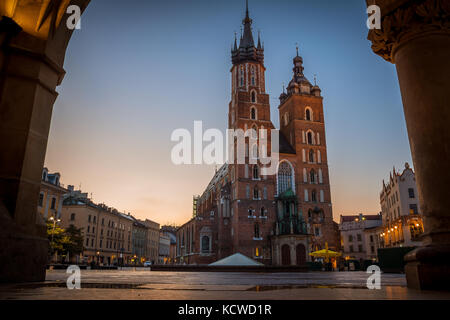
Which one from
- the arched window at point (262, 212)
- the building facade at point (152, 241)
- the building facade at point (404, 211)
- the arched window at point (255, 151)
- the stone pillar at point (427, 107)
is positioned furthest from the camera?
the building facade at point (152, 241)

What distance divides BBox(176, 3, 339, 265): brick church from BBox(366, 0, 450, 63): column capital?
41.8m

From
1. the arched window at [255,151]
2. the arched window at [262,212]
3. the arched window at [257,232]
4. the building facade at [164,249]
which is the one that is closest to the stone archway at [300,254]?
the arched window at [257,232]

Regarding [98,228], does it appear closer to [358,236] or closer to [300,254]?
[300,254]

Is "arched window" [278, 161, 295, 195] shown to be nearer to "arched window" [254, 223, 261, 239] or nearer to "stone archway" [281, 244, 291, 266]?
"arched window" [254, 223, 261, 239]

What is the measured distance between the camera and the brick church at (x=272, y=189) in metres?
45.6

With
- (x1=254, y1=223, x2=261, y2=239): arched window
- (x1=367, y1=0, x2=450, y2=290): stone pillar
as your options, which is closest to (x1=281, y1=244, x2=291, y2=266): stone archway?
(x1=254, y1=223, x2=261, y2=239): arched window

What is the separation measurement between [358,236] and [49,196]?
203 ft

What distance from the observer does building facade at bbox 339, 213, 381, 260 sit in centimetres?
6844

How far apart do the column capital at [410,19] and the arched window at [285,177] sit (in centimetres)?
4625

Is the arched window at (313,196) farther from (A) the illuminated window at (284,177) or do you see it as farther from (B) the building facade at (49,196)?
(B) the building facade at (49,196)

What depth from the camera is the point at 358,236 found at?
238ft

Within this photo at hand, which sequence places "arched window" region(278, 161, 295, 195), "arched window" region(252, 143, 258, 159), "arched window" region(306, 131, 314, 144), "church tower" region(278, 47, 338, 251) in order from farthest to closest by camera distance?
"arched window" region(306, 131, 314, 144) → "arched window" region(278, 161, 295, 195) → "church tower" region(278, 47, 338, 251) → "arched window" region(252, 143, 258, 159)
